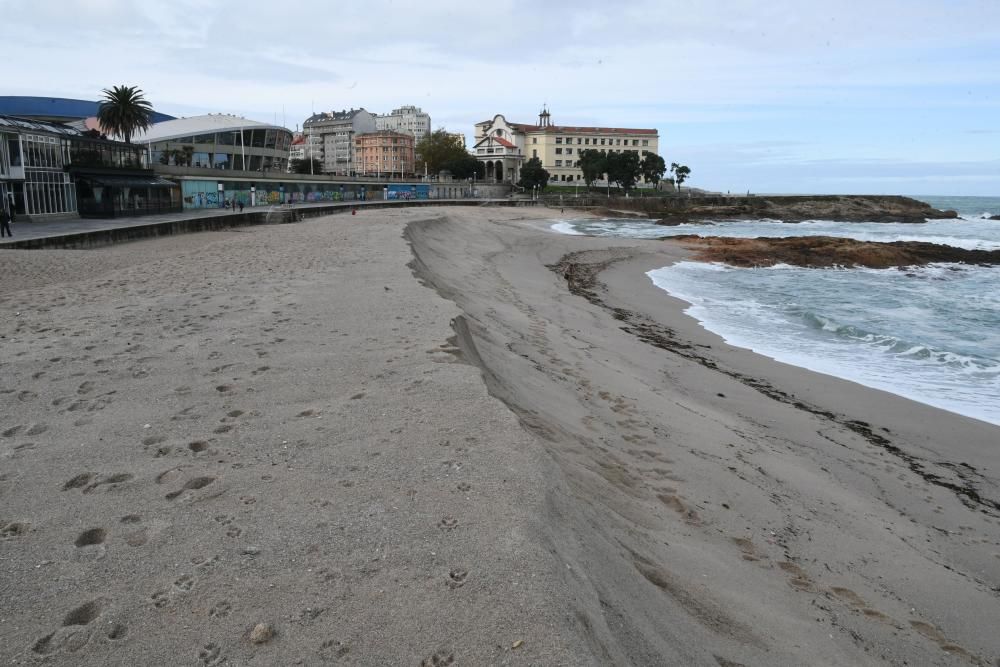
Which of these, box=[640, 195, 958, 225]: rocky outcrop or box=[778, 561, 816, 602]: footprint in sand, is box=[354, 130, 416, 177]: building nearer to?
box=[640, 195, 958, 225]: rocky outcrop

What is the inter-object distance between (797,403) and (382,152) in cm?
14740

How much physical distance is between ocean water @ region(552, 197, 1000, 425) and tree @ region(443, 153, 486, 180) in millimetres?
82460

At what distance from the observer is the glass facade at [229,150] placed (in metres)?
74.2

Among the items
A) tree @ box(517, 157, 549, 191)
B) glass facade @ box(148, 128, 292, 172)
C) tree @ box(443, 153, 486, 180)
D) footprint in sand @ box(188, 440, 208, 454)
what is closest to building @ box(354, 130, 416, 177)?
tree @ box(443, 153, 486, 180)

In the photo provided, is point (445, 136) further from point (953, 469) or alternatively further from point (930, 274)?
point (953, 469)

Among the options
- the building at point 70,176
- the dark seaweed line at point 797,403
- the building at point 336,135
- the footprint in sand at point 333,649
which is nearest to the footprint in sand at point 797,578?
the dark seaweed line at point 797,403

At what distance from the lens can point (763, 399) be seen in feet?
33.3

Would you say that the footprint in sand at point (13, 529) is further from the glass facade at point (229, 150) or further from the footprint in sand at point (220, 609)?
the glass facade at point (229, 150)

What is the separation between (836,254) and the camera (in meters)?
32.5

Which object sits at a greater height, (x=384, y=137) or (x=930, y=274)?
(x=384, y=137)

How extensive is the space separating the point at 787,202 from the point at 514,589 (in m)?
111

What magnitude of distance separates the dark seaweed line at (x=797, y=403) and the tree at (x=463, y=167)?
89.7m

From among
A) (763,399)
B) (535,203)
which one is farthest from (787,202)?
(763,399)

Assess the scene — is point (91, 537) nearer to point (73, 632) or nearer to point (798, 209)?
point (73, 632)
